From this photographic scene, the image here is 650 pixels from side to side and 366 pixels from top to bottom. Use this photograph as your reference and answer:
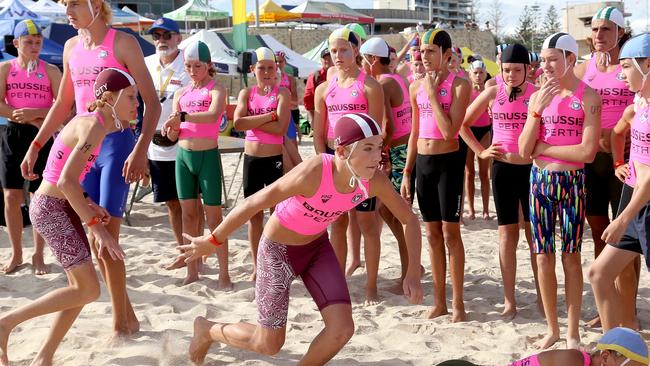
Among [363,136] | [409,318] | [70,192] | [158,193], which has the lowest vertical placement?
[409,318]

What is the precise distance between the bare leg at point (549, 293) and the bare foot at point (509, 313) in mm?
590

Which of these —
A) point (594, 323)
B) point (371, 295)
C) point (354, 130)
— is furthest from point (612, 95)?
point (354, 130)

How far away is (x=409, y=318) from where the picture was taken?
5434 mm

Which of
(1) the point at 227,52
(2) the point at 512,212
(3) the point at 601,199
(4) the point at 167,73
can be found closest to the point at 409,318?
(2) the point at 512,212

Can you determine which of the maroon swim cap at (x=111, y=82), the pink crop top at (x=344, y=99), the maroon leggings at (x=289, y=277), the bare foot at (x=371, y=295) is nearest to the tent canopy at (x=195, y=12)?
the pink crop top at (x=344, y=99)

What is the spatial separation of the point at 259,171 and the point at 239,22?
9314mm

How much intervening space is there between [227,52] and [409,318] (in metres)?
17.2

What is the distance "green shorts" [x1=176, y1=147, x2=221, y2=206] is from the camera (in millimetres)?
6262

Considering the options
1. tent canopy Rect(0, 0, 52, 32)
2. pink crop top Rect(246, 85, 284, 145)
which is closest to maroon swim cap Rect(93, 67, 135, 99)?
pink crop top Rect(246, 85, 284, 145)

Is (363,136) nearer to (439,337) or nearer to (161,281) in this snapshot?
(439,337)

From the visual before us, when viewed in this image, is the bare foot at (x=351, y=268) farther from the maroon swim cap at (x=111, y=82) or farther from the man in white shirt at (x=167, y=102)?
the maroon swim cap at (x=111, y=82)

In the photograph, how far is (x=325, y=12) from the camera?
49.1 m

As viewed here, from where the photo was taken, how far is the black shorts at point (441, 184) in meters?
5.23

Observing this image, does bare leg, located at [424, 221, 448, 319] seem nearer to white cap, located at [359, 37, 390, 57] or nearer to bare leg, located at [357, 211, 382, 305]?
bare leg, located at [357, 211, 382, 305]
